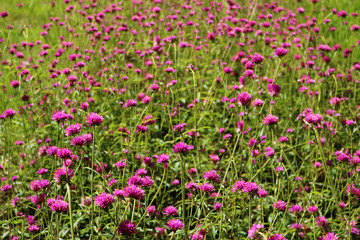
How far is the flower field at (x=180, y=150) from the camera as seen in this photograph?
1.48 m

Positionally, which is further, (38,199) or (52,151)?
(52,151)

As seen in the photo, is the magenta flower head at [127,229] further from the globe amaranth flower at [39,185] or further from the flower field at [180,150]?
the globe amaranth flower at [39,185]

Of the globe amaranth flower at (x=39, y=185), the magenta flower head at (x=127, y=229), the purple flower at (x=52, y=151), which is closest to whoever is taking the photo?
the magenta flower head at (x=127, y=229)

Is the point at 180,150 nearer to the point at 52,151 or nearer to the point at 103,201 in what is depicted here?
the point at 103,201

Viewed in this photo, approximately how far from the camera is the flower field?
58.4 inches

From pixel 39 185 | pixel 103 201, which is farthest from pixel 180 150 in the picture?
pixel 39 185

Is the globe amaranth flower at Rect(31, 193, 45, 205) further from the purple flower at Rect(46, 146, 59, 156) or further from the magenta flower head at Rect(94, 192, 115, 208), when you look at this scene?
the magenta flower head at Rect(94, 192, 115, 208)

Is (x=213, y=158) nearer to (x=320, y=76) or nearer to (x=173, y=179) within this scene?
(x=173, y=179)

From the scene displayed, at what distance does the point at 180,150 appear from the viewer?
1.37 meters

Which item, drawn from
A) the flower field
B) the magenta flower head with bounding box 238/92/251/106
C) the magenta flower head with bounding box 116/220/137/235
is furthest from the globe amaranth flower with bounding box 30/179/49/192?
the magenta flower head with bounding box 238/92/251/106

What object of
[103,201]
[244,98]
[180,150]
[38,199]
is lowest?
[38,199]

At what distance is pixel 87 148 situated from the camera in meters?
2.17

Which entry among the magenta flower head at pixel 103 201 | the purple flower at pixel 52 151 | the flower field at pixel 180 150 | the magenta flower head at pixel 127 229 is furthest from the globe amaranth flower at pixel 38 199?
the magenta flower head at pixel 127 229

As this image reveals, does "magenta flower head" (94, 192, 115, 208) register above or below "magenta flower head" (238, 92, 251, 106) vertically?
below
